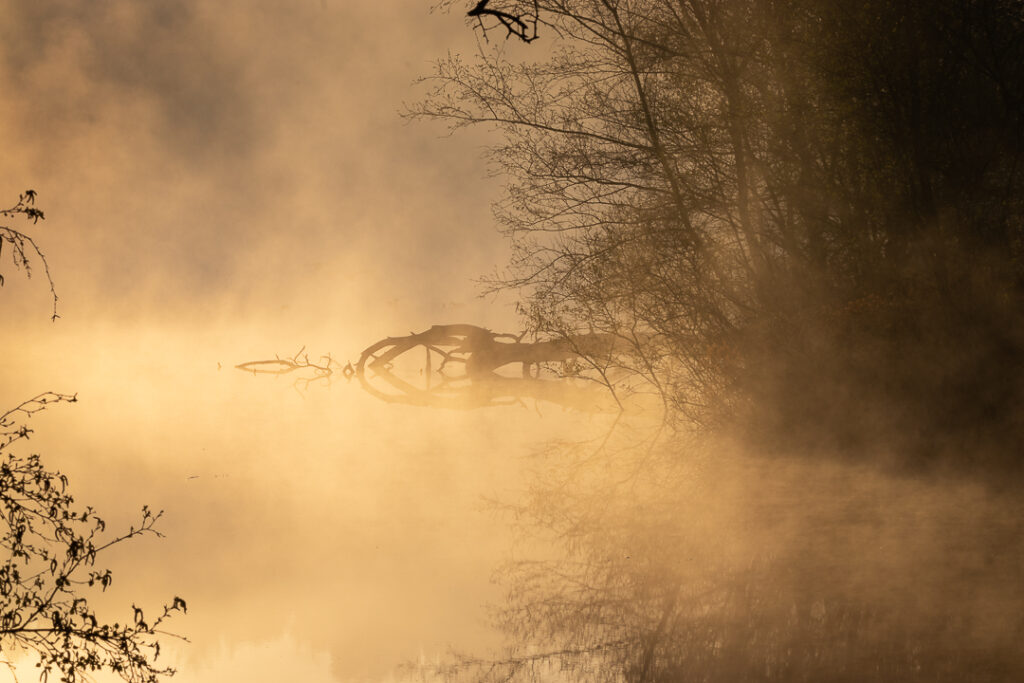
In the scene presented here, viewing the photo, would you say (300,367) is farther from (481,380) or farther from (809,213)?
(809,213)

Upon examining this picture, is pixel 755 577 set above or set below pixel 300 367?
below

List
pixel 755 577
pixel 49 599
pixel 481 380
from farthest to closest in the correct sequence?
pixel 481 380
pixel 755 577
pixel 49 599

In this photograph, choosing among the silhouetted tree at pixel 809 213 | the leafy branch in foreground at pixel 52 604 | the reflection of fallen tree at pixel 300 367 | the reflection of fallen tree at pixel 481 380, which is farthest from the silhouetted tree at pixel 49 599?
the reflection of fallen tree at pixel 300 367

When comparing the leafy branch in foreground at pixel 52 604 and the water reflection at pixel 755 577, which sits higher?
the leafy branch in foreground at pixel 52 604

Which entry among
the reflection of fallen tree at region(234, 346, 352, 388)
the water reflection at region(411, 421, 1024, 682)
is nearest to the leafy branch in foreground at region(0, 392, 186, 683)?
the water reflection at region(411, 421, 1024, 682)

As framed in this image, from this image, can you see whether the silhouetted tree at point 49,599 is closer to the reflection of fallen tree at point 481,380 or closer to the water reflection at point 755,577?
the water reflection at point 755,577

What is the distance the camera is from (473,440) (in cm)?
1831

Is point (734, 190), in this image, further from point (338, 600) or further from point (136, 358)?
point (136, 358)

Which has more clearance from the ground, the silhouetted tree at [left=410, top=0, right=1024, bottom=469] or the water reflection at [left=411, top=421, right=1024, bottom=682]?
the silhouetted tree at [left=410, top=0, right=1024, bottom=469]

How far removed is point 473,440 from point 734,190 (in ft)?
24.2

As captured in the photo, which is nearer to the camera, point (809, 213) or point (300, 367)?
point (809, 213)

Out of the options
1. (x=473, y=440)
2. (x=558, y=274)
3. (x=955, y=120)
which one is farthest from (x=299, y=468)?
(x=955, y=120)

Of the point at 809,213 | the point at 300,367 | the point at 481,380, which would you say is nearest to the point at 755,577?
the point at 809,213

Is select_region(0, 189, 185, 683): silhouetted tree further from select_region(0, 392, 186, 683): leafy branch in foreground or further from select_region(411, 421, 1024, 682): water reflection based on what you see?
select_region(411, 421, 1024, 682): water reflection
